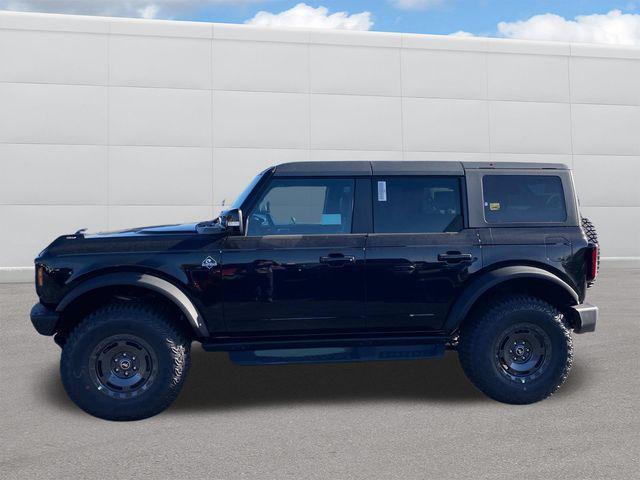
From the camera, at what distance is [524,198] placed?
5.65 metres

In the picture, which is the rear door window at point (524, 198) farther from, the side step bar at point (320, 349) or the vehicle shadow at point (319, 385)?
the vehicle shadow at point (319, 385)

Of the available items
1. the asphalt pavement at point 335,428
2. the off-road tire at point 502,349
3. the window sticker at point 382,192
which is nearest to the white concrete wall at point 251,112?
the asphalt pavement at point 335,428

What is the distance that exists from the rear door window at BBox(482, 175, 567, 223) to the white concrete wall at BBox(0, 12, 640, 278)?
11984 millimetres

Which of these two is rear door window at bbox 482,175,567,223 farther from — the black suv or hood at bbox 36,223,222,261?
hood at bbox 36,223,222,261

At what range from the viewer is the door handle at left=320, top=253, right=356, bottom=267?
527 cm

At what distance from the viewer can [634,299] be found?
1199cm

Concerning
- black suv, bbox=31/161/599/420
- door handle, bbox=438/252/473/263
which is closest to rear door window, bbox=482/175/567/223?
black suv, bbox=31/161/599/420

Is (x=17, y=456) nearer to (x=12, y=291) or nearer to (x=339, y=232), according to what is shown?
(x=339, y=232)

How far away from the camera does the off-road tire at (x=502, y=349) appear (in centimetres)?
536

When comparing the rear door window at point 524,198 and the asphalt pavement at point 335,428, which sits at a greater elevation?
the rear door window at point 524,198

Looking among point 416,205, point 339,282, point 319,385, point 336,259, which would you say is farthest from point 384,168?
point 319,385

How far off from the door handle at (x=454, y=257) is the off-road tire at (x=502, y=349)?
1.53 feet

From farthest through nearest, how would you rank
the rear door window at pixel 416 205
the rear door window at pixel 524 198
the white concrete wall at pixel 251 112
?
the white concrete wall at pixel 251 112 → the rear door window at pixel 524 198 → the rear door window at pixel 416 205

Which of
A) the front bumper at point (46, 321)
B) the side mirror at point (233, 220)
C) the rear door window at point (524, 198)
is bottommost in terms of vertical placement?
the front bumper at point (46, 321)
